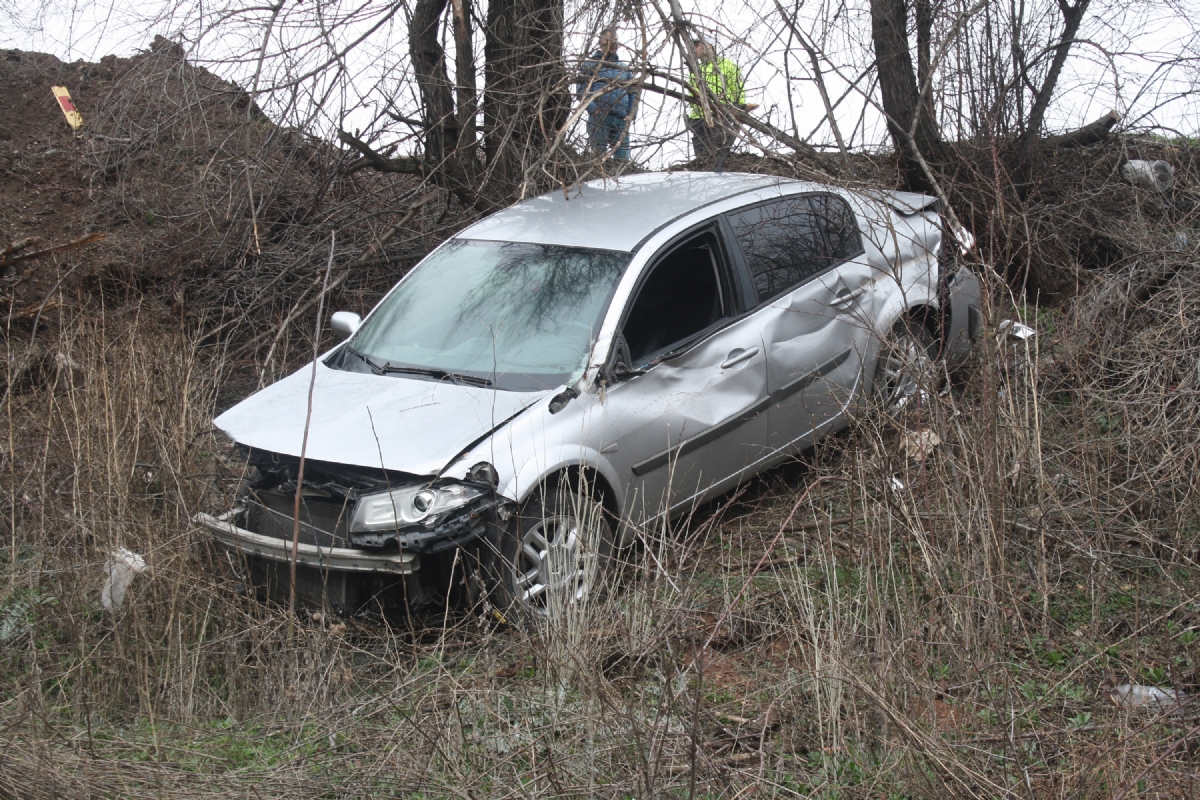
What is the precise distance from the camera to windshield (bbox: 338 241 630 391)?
14.6 ft

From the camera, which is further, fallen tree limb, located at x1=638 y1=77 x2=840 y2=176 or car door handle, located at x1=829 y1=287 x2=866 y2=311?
fallen tree limb, located at x1=638 y1=77 x2=840 y2=176

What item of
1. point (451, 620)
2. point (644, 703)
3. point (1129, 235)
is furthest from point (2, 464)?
point (1129, 235)

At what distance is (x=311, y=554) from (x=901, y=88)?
19.8 ft

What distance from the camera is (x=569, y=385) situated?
4273mm

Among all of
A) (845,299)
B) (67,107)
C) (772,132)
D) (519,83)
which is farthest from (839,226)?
(67,107)

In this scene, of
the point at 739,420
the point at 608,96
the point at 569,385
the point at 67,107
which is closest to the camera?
the point at 569,385

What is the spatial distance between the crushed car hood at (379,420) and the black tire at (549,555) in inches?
15.0

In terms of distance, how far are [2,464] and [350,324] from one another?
5.58 feet

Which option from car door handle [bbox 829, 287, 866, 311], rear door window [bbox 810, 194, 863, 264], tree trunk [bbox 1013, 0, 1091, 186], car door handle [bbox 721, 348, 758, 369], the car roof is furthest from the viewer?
Result: tree trunk [bbox 1013, 0, 1091, 186]

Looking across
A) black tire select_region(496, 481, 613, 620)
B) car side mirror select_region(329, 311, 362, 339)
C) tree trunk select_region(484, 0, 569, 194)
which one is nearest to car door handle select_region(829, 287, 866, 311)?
black tire select_region(496, 481, 613, 620)

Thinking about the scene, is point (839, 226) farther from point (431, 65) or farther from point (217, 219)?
point (217, 219)

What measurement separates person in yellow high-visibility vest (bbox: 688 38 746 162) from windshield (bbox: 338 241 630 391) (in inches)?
62.6

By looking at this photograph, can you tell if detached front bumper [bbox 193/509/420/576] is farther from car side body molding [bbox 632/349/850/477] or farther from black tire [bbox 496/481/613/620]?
Answer: car side body molding [bbox 632/349/850/477]

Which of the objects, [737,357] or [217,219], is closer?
[737,357]
